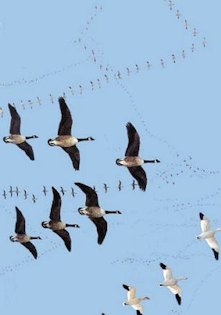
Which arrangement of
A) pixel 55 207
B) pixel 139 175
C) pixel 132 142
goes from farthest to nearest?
pixel 55 207
pixel 139 175
pixel 132 142

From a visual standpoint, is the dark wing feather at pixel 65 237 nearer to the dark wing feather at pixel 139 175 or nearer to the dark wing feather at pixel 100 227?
the dark wing feather at pixel 100 227

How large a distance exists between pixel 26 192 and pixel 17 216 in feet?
1.08

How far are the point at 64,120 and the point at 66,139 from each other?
0.27m

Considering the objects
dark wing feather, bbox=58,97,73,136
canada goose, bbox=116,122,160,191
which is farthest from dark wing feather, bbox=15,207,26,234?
canada goose, bbox=116,122,160,191

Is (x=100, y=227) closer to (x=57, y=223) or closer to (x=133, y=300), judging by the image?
(x=57, y=223)

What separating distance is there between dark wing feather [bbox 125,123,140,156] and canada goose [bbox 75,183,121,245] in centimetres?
65

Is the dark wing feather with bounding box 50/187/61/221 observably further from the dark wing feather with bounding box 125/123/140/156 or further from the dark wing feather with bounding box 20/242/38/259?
the dark wing feather with bounding box 125/123/140/156

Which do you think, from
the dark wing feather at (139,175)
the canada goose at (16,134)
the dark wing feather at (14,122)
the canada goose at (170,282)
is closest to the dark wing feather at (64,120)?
the canada goose at (16,134)

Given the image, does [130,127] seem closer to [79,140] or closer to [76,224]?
[79,140]

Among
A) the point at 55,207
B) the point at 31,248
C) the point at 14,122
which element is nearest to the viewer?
the point at 14,122

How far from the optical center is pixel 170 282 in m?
14.1

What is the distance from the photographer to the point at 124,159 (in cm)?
1350

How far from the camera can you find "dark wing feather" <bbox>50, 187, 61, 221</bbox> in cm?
1393

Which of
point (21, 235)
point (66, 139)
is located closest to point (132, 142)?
point (66, 139)
